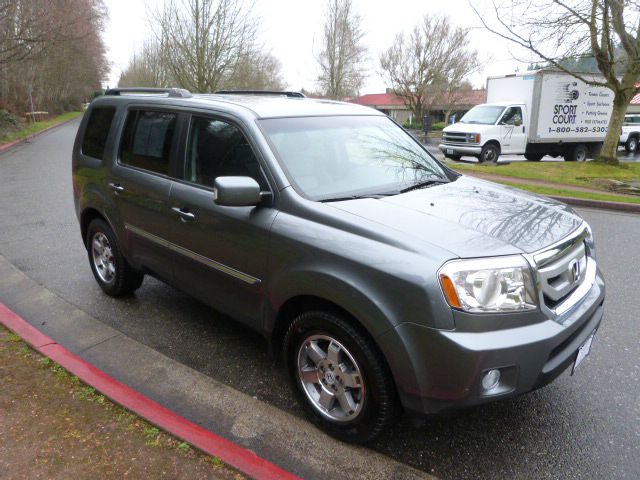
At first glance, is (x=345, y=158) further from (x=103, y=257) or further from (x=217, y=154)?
(x=103, y=257)

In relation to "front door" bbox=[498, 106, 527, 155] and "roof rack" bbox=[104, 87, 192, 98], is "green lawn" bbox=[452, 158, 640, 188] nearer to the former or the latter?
"front door" bbox=[498, 106, 527, 155]

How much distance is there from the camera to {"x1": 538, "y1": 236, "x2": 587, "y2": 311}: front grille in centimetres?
255

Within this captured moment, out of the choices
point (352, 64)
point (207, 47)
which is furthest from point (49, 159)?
point (352, 64)

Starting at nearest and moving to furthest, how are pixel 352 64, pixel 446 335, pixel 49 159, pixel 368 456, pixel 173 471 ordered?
pixel 446 335 < pixel 173 471 < pixel 368 456 < pixel 49 159 < pixel 352 64

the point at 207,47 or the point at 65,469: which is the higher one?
the point at 207,47

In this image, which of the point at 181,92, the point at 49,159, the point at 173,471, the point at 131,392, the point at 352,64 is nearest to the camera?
the point at 173,471

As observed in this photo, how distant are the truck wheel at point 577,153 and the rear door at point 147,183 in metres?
19.4

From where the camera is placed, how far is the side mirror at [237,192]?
2.88m

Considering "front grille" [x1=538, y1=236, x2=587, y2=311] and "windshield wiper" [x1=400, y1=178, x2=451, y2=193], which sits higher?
"windshield wiper" [x1=400, y1=178, x2=451, y2=193]

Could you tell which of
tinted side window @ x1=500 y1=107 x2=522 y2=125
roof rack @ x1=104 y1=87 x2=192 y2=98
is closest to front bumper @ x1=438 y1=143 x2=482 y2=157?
tinted side window @ x1=500 y1=107 x2=522 y2=125

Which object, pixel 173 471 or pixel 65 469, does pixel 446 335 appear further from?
pixel 65 469

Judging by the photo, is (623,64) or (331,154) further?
(623,64)

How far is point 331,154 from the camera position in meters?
3.44

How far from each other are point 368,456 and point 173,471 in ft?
3.31
